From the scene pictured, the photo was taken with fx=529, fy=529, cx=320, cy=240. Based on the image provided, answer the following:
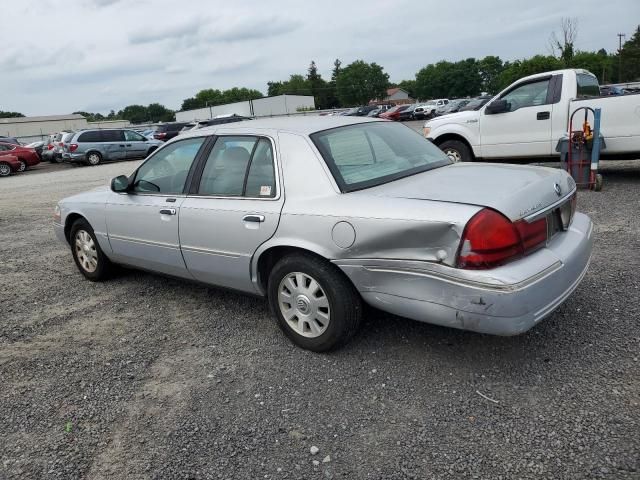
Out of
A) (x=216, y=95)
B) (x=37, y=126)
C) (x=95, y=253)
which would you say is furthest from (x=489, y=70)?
(x=95, y=253)

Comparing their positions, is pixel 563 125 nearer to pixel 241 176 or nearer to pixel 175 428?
pixel 241 176

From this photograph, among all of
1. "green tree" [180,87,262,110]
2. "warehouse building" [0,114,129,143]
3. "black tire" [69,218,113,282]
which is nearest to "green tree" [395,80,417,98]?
"green tree" [180,87,262,110]

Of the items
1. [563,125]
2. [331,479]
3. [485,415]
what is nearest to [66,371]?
[331,479]

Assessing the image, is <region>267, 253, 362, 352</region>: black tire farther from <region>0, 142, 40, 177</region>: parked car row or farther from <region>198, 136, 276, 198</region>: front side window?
<region>0, 142, 40, 177</region>: parked car row

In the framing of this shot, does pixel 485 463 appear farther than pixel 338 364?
No

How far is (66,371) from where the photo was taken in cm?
366

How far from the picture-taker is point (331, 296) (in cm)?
329

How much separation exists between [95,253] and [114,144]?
21611 millimetres

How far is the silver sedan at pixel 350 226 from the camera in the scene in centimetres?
284

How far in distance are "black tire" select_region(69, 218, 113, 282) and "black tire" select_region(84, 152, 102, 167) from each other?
2074 centimetres

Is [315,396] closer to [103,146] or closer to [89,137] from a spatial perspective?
[103,146]

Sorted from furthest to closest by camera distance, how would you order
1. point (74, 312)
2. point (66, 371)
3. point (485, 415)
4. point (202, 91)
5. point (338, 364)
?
point (202, 91) < point (74, 312) < point (66, 371) < point (338, 364) < point (485, 415)

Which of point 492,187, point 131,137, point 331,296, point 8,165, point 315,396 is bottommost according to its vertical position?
point 315,396

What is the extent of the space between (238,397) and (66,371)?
136 centimetres
